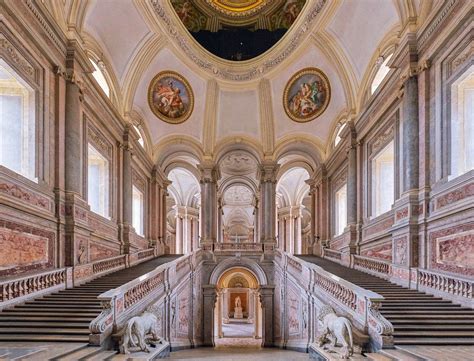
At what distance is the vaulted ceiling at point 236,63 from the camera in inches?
578

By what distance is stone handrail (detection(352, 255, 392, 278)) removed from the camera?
12.5 meters

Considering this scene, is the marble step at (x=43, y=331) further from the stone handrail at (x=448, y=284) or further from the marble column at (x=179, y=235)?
the marble column at (x=179, y=235)

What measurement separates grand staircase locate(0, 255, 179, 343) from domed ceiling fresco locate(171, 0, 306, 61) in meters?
13.1

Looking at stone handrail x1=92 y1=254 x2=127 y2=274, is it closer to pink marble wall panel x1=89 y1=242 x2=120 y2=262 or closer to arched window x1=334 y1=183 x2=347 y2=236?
pink marble wall panel x1=89 y1=242 x2=120 y2=262

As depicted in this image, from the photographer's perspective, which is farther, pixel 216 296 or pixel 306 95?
pixel 216 296

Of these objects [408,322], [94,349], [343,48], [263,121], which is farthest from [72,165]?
[263,121]

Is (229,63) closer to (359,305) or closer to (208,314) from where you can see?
(208,314)

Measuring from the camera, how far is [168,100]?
21531 millimetres

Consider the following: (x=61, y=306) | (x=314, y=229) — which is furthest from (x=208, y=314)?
(x=61, y=306)

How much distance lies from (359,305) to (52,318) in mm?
5609

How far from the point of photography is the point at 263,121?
2308cm

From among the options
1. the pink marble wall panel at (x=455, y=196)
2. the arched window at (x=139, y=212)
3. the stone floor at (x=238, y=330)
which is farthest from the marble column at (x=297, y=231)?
the pink marble wall panel at (x=455, y=196)

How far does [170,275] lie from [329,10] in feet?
37.0

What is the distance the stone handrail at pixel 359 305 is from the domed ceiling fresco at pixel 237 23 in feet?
40.1
